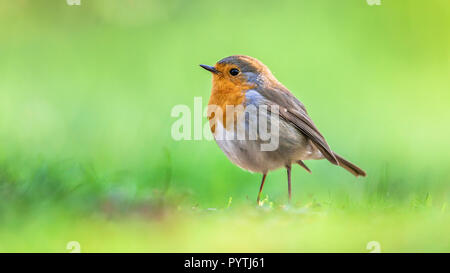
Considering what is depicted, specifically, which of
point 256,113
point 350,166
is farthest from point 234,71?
point 350,166

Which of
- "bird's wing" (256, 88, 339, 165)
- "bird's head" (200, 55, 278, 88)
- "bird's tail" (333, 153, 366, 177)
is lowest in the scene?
"bird's tail" (333, 153, 366, 177)

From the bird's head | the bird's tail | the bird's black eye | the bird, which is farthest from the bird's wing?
the bird's tail

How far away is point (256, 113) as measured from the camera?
526 centimetres

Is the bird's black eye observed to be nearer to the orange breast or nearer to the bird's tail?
the orange breast

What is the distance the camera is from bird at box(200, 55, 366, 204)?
529cm

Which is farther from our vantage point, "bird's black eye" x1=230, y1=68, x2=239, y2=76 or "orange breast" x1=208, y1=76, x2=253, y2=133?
"bird's black eye" x1=230, y1=68, x2=239, y2=76

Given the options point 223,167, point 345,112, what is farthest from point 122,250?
point 345,112

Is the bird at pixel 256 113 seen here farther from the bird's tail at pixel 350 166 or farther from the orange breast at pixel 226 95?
the bird's tail at pixel 350 166

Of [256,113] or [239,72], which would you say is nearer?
[256,113]

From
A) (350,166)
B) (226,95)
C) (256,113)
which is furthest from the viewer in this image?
(350,166)

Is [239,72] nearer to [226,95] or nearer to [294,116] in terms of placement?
[226,95]

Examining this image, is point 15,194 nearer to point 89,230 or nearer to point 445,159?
point 89,230

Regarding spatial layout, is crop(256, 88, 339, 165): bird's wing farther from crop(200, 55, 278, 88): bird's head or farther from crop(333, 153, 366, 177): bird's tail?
crop(333, 153, 366, 177): bird's tail

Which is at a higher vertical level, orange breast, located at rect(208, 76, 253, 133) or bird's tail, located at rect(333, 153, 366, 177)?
orange breast, located at rect(208, 76, 253, 133)
